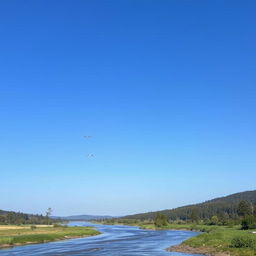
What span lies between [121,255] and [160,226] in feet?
435

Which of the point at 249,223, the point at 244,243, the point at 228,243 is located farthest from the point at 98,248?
the point at 249,223

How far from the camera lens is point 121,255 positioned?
6012 cm

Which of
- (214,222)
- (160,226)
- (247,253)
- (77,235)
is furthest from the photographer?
(160,226)

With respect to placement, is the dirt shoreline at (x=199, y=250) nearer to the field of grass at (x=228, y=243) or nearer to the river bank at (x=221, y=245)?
the river bank at (x=221, y=245)

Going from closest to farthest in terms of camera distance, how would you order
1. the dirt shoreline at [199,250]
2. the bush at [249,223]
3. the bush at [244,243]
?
the bush at [244,243] < the dirt shoreline at [199,250] < the bush at [249,223]

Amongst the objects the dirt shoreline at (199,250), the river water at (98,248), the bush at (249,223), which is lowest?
the dirt shoreline at (199,250)

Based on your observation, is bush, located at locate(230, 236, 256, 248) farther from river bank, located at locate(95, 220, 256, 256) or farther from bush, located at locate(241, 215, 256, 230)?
bush, located at locate(241, 215, 256, 230)

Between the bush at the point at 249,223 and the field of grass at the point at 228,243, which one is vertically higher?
the bush at the point at 249,223

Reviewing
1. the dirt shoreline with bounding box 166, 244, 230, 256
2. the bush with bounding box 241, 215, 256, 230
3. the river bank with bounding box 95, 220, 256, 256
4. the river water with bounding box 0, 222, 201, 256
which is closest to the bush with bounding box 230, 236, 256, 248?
the river bank with bounding box 95, 220, 256, 256

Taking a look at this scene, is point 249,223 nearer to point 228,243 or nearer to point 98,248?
point 228,243

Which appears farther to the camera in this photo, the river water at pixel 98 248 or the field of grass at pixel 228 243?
the river water at pixel 98 248

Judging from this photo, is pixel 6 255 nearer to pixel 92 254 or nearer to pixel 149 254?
pixel 92 254

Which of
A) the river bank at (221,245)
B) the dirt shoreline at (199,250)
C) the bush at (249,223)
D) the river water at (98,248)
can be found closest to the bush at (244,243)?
the river bank at (221,245)

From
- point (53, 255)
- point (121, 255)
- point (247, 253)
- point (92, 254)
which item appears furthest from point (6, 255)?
point (247, 253)
